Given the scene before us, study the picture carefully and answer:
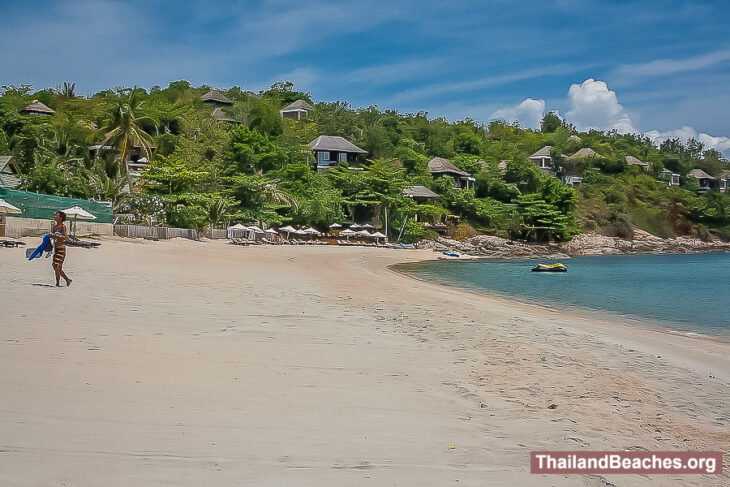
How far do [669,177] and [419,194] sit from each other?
5979 centimetres

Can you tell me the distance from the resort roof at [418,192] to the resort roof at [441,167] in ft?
27.1

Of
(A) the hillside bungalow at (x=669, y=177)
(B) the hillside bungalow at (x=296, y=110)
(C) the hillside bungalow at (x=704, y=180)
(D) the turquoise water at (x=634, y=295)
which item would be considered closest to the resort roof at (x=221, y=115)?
(B) the hillside bungalow at (x=296, y=110)

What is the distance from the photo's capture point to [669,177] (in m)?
99.9

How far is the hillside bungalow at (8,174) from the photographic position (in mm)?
37438

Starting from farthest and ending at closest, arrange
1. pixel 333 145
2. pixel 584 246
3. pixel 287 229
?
pixel 584 246, pixel 333 145, pixel 287 229

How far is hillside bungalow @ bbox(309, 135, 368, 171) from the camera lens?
228ft

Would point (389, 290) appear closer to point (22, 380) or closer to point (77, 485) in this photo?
point (22, 380)

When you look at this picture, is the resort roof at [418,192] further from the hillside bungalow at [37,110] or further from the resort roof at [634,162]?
the resort roof at [634,162]

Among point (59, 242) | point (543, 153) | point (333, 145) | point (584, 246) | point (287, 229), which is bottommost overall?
point (584, 246)

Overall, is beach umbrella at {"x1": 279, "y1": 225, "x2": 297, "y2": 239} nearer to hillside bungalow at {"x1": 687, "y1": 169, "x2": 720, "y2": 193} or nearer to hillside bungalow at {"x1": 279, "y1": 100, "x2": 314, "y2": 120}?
hillside bungalow at {"x1": 279, "y1": 100, "x2": 314, "y2": 120}

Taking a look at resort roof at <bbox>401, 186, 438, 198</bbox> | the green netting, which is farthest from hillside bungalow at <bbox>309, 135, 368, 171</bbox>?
the green netting

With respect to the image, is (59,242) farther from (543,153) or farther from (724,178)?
(724,178)

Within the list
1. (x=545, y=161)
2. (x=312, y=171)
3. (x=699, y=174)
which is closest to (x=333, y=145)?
(x=312, y=171)

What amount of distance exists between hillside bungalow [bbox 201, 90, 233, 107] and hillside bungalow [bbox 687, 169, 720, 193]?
8447cm
